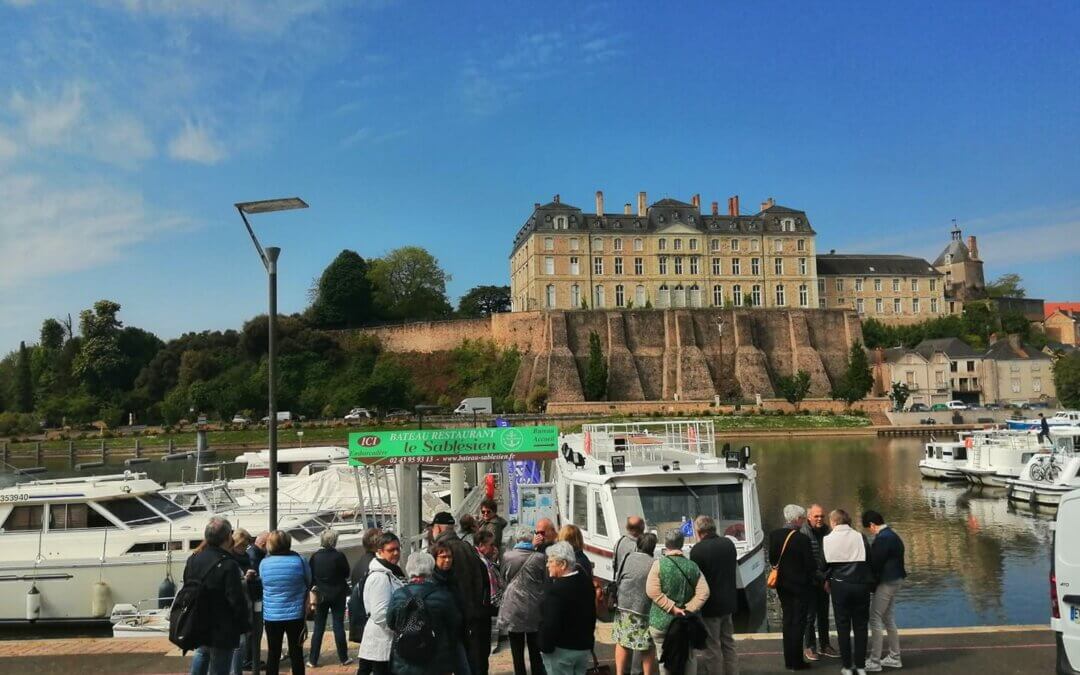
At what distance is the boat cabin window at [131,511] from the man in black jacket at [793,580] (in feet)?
44.0

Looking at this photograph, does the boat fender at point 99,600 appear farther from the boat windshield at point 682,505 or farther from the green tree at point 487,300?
the green tree at point 487,300

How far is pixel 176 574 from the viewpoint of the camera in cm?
1645

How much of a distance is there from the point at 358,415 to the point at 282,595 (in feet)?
243

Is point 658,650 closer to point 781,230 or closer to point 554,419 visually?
point 554,419

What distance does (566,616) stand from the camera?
7.46 meters

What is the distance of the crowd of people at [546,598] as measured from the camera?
7.03 m

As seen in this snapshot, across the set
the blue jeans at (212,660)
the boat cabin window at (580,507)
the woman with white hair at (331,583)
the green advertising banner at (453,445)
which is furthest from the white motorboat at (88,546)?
the blue jeans at (212,660)

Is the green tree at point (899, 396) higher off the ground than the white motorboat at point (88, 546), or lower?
higher

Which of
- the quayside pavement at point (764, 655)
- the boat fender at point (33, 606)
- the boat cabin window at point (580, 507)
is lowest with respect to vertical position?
the boat fender at point (33, 606)

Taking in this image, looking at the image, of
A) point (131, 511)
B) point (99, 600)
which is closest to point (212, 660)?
point (99, 600)

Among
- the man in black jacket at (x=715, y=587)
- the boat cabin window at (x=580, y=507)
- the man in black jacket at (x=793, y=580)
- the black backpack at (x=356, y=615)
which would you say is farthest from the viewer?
the boat cabin window at (x=580, y=507)

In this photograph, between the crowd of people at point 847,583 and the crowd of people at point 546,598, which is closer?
the crowd of people at point 546,598

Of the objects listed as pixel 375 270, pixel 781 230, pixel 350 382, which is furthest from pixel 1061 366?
pixel 375 270

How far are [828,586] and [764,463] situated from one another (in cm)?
3772
